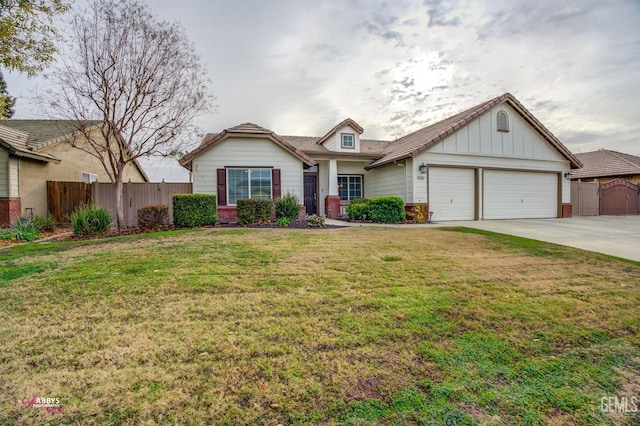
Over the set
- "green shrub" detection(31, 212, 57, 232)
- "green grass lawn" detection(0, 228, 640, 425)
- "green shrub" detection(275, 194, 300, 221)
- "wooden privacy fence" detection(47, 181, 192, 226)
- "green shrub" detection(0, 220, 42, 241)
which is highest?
"wooden privacy fence" detection(47, 181, 192, 226)

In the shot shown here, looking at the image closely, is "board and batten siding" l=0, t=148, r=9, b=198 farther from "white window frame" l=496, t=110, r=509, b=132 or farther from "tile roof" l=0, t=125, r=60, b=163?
"white window frame" l=496, t=110, r=509, b=132

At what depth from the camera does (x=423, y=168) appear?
45.9 feet

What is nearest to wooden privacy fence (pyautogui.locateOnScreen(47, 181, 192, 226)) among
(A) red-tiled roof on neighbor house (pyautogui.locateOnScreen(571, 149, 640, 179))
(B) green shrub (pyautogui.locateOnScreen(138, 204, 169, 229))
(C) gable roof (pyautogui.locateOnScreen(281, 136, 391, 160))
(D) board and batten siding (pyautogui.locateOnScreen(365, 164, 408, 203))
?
(B) green shrub (pyautogui.locateOnScreen(138, 204, 169, 229))

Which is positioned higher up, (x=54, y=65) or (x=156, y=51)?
(x=156, y=51)

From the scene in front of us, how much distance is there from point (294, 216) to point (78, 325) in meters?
9.07

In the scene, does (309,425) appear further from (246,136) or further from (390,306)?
(246,136)

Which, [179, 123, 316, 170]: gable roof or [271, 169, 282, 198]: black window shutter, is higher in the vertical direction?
[179, 123, 316, 170]: gable roof

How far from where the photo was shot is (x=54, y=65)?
9969mm

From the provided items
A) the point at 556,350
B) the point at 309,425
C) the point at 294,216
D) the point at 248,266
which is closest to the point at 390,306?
the point at 556,350

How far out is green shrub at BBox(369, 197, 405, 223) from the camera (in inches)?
515

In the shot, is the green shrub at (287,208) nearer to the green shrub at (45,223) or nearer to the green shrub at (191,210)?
the green shrub at (191,210)

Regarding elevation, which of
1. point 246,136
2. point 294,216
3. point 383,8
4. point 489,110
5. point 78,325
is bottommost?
point 78,325

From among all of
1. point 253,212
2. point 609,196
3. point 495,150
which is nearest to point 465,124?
point 495,150

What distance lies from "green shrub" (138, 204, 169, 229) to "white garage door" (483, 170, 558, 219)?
14176mm
